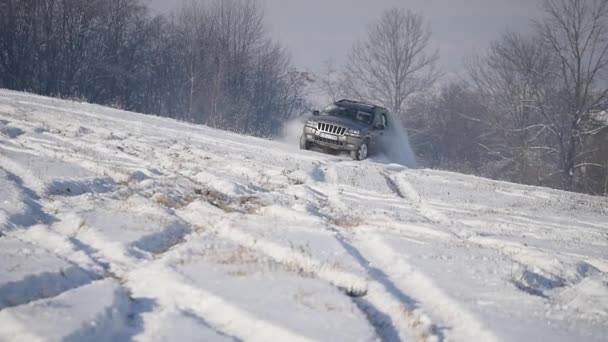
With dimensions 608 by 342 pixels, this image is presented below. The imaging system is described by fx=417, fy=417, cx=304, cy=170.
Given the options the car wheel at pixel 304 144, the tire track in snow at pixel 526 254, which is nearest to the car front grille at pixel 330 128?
the car wheel at pixel 304 144

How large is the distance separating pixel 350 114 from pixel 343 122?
111 cm

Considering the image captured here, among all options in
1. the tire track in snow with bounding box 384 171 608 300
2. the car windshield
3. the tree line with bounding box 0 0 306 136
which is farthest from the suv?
the tree line with bounding box 0 0 306 136

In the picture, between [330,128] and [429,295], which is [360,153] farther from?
[429,295]

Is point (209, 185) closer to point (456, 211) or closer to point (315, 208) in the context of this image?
point (315, 208)

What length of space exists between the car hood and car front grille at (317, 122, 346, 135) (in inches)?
4.2

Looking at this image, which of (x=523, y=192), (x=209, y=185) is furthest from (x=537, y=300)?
(x=523, y=192)

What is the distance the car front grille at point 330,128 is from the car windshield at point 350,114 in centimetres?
99

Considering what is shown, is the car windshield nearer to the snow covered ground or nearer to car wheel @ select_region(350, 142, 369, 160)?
car wheel @ select_region(350, 142, 369, 160)

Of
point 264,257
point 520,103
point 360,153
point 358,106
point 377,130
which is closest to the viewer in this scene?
point 264,257

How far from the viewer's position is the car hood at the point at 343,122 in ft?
41.4

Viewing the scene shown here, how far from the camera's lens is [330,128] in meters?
12.8

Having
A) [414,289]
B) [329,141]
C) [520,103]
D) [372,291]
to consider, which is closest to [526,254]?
[414,289]

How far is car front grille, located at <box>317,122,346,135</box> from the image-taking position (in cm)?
1260

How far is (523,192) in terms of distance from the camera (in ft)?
33.7
